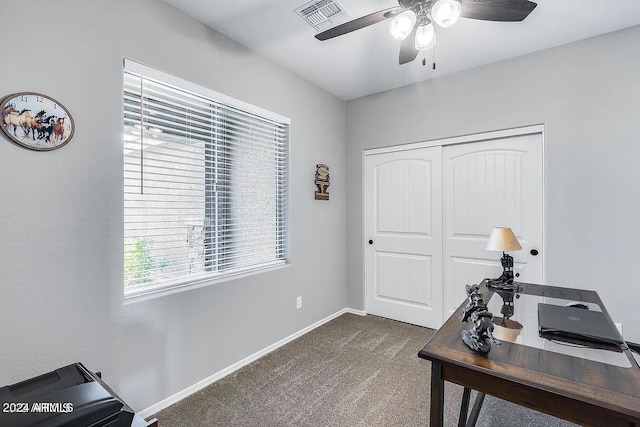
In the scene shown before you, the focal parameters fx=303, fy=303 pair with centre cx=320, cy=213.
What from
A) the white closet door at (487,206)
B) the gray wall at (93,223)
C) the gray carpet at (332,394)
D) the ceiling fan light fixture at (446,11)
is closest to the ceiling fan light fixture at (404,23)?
the ceiling fan light fixture at (446,11)

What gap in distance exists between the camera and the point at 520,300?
1.72m

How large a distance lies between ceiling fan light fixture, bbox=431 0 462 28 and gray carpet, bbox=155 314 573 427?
2.18m

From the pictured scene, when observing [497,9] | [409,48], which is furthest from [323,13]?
[497,9]

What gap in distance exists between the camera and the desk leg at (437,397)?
113 cm

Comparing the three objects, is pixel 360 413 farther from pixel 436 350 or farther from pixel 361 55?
pixel 361 55

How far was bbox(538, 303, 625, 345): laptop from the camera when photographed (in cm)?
118

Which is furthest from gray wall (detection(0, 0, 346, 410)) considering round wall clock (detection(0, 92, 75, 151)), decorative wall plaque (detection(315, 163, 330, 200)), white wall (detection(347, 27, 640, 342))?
white wall (detection(347, 27, 640, 342))

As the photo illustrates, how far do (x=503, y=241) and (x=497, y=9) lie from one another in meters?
1.46

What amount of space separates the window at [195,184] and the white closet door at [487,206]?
1.71 metres

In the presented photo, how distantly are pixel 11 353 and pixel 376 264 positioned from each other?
119 inches

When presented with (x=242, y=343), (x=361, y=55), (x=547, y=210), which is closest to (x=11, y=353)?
(x=242, y=343)

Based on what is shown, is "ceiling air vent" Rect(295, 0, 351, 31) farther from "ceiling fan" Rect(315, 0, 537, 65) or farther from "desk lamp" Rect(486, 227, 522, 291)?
"desk lamp" Rect(486, 227, 522, 291)

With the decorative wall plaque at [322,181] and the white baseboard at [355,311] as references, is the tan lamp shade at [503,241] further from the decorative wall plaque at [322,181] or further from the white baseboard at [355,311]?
the white baseboard at [355,311]

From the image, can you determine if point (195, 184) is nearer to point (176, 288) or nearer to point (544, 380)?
point (176, 288)
